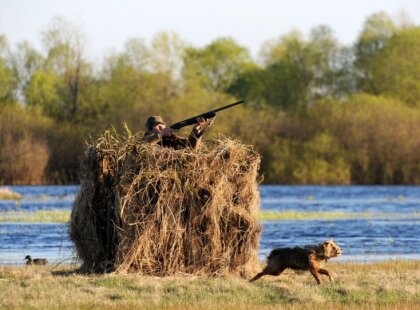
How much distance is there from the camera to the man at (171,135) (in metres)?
16.9

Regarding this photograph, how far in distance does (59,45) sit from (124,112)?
10.8 meters

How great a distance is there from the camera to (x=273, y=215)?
36844 millimetres

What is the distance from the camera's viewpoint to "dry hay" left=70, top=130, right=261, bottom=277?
16.5m

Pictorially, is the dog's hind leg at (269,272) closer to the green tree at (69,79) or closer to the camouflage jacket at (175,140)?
the camouflage jacket at (175,140)

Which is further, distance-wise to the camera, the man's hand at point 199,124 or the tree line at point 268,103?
the tree line at point 268,103

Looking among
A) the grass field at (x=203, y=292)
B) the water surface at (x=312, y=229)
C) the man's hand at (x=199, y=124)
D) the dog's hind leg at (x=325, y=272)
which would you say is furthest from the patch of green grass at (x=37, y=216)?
the dog's hind leg at (x=325, y=272)

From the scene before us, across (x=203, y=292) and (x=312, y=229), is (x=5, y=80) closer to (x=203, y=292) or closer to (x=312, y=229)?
(x=312, y=229)

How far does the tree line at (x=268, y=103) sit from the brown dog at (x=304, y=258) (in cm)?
4273

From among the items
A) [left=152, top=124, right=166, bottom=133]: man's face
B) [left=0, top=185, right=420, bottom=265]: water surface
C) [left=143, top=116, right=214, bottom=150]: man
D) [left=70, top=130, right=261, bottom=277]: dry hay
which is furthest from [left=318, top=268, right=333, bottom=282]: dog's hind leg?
[left=0, top=185, right=420, bottom=265]: water surface

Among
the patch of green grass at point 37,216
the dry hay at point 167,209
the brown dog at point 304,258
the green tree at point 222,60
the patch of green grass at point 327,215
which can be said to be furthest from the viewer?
the green tree at point 222,60

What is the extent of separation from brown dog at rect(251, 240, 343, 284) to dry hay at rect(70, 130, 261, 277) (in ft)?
3.07

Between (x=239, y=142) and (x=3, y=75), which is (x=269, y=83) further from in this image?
(x=239, y=142)

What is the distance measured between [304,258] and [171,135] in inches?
128

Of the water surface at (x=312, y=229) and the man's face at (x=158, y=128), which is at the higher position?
the man's face at (x=158, y=128)
